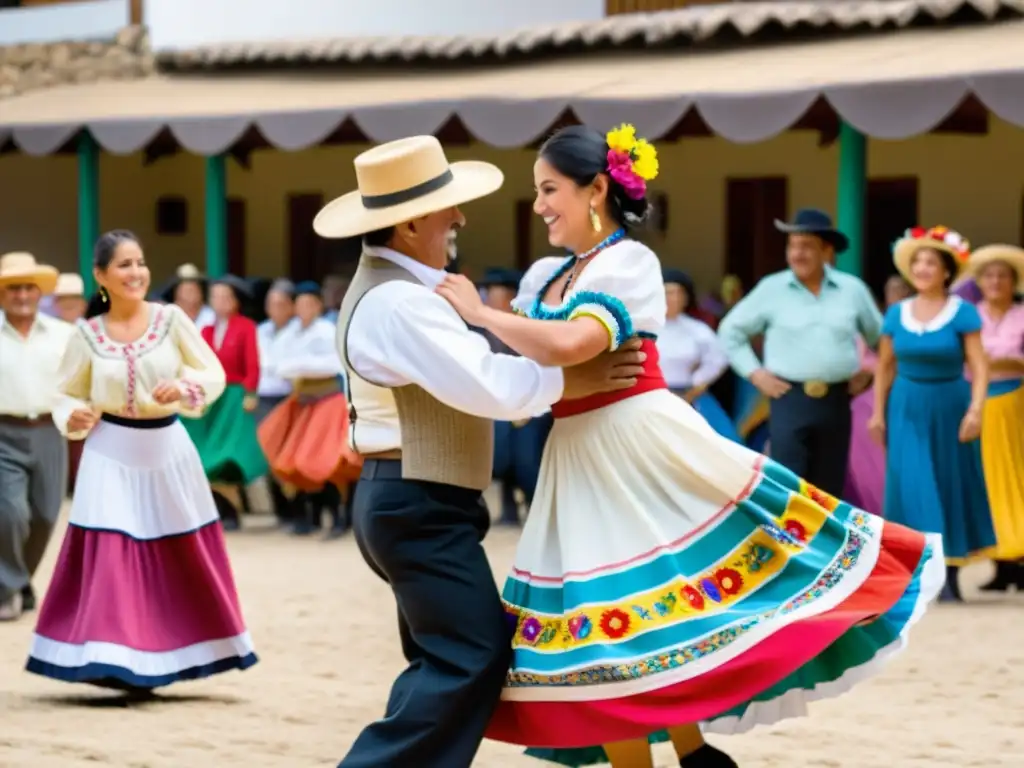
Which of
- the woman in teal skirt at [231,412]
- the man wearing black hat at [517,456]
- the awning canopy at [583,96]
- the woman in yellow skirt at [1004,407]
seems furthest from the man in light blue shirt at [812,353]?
the woman in teal skirt at [231,412]

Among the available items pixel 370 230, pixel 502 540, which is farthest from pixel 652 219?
pixel 502 540

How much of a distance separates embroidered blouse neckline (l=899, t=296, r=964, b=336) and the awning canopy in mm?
2164

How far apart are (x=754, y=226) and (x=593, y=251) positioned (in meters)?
11.7

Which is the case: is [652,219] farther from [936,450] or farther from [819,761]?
[936,450]

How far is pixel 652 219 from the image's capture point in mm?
5031

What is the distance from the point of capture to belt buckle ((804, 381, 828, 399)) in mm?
9070

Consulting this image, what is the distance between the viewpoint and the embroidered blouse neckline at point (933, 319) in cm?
884

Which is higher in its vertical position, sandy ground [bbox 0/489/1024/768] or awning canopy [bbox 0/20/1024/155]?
awning canopy [bbox 0/20/1024/155]

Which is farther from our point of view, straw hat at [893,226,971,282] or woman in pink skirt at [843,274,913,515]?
woman in pink skirt at [843,274,913,515]

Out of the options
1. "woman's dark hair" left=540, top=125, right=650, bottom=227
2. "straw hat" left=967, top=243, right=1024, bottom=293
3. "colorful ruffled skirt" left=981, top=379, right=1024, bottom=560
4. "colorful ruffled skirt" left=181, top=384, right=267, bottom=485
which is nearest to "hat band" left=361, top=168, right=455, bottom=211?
"woman's dark hair" left=540, top=125, right=650, bottom=227

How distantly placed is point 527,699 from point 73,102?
1241 cm

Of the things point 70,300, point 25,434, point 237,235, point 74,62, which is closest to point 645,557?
point 25,434

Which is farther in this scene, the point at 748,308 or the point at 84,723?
the point at 748,308

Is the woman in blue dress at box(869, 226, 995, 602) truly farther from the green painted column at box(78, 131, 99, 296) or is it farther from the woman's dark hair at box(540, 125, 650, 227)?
the green painted column at box(78, 131, 99, 296)
